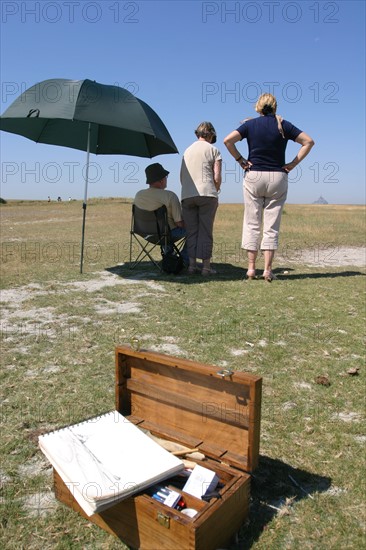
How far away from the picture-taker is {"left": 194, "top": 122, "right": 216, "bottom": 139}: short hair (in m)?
7.01

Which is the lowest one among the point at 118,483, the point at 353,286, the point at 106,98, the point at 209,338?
the point at 118,483

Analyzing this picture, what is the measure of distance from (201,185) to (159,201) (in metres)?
0.66

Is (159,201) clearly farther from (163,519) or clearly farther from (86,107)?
(163,519)

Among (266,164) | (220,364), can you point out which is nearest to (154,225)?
(266,164)

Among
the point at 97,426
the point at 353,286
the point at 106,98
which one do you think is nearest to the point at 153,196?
the point at 106,98

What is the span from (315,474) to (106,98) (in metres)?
5.68

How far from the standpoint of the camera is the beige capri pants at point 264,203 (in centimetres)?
662

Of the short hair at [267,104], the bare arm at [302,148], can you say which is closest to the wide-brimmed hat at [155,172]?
the short hair at [267,104]

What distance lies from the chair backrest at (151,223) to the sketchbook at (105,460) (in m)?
5.01

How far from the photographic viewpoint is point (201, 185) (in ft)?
22.9

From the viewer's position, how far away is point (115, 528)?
1996 millimetres

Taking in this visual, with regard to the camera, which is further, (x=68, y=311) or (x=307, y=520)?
(x=68, y=311)

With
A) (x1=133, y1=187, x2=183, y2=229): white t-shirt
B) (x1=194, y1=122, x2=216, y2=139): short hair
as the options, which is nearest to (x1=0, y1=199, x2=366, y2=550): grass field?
(x1=133, y1=187, x2=183, y2=229): white t-shirt

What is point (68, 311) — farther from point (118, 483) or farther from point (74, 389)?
point (118, 483)
